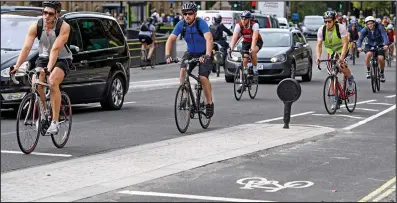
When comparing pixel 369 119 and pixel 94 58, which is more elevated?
pixel 94 58

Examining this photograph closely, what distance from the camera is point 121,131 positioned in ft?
45.3

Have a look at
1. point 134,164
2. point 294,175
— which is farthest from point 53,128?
point 294,175

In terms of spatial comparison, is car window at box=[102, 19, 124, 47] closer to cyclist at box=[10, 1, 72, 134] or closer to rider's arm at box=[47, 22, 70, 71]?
cyclist at box=[10, 1, 72, 134]

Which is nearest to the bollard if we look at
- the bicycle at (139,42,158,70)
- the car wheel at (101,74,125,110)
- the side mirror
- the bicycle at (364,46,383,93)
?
the side mirror

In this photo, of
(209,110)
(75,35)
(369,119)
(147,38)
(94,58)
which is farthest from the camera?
(147,38)

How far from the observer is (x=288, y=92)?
46.9ft

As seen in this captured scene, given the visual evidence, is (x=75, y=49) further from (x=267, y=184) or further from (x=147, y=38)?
(x=147, y=38)

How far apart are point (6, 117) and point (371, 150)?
20.5 feet

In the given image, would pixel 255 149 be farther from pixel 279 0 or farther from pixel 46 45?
pixel 279 0

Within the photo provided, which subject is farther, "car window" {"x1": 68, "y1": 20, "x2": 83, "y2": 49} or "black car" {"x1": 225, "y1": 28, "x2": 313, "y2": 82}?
"black car" {"x1": 225, "y1": 28, "x2": 313, "y2": 82}

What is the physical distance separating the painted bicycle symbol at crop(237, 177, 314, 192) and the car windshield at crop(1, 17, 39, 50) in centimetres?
760

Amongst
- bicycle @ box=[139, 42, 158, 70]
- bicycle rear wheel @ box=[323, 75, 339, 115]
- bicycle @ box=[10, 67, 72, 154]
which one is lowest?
bicycle @ box=[139, 42, 158, 70]

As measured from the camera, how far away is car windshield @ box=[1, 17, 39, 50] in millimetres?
16234

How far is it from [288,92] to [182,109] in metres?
1.66
